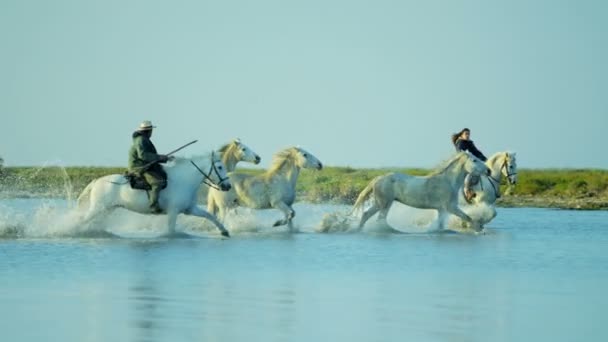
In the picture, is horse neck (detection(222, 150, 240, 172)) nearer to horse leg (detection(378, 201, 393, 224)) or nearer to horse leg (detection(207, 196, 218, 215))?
horse leg (detection(207, 196, 218, 215))

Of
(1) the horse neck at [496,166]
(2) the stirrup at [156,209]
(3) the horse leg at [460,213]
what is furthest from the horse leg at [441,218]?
(2) the stirrup at [156,209]

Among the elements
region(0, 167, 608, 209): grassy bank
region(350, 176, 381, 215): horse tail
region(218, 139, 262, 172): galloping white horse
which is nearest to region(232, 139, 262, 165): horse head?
region(218, 139, 262, 172): galloping white horse

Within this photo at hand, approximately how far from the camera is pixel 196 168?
19109mm

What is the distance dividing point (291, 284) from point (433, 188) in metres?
7.77

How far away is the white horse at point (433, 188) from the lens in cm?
2086

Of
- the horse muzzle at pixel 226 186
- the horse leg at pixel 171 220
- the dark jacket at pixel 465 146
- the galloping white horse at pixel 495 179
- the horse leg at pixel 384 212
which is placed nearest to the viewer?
the horse leg at pixel 171 220

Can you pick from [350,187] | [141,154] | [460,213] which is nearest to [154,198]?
[141,154]

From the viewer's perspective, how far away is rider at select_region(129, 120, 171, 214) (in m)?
18.5

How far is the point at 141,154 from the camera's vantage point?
1858cm

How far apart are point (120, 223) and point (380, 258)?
5890 mm

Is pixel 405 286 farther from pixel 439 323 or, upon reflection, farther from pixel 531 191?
pixel 531 191

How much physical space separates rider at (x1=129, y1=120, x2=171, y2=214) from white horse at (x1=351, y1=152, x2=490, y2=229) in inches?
163

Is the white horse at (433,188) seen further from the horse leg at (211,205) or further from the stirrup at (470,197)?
the horse leg at (211,205)

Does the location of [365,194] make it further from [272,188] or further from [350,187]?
[350,187]
